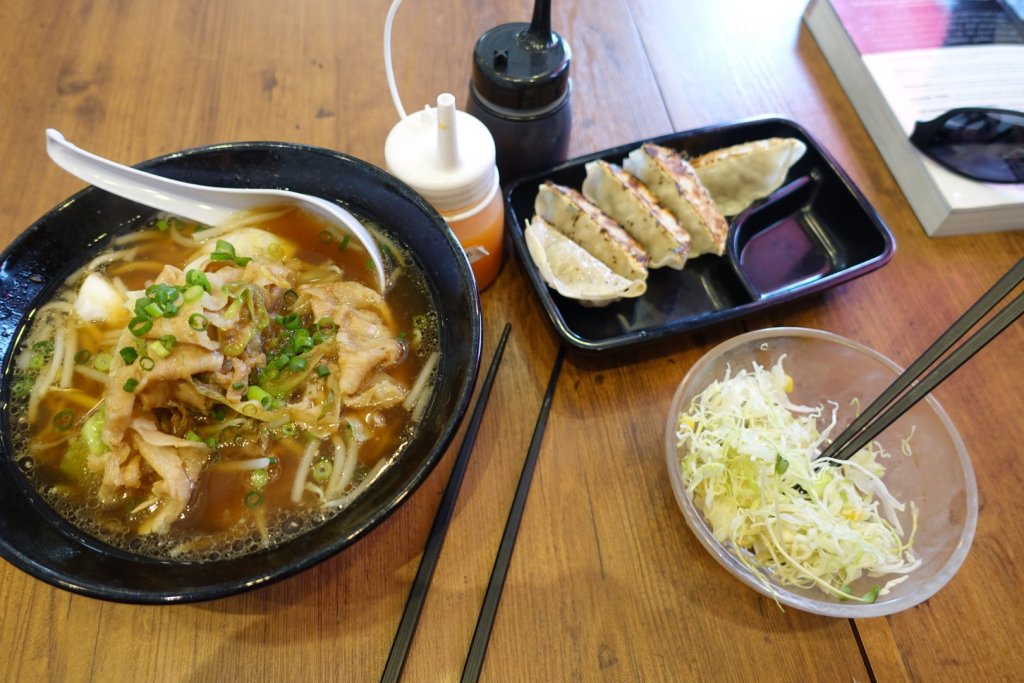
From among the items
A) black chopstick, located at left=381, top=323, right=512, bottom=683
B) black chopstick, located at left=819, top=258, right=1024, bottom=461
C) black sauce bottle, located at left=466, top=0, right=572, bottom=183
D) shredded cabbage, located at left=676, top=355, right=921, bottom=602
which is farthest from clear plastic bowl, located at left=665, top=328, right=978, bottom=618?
black sauce bottle, located at left=466, top=0, right=572, bottom=183

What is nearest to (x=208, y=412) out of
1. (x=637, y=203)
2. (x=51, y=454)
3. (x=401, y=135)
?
(x=51, y=454)

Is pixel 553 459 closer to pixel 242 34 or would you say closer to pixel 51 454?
pixel 51 454

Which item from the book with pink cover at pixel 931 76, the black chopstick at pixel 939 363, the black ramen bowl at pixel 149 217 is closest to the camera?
the black chopstick at pixel 939 363

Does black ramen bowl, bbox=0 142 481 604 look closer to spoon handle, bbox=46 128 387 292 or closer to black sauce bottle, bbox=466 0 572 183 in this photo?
spoon handle, bbox=46 128 387 292

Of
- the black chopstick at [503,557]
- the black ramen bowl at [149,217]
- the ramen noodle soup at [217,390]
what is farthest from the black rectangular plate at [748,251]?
the ramen noodle soup at [217,390]

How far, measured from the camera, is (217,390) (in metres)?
1.13

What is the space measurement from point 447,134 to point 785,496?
38.8 inches

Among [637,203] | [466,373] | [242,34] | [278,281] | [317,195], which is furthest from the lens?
[242,34]

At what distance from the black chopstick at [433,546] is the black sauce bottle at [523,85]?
23.2 inches

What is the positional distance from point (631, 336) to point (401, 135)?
0.68 metres

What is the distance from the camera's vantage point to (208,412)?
3.86ft

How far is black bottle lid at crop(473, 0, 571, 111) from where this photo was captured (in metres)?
1.44

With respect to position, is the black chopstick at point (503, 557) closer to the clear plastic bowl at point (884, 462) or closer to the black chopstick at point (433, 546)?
the black chopstick at point (433, 546)

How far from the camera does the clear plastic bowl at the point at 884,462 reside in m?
1.13
